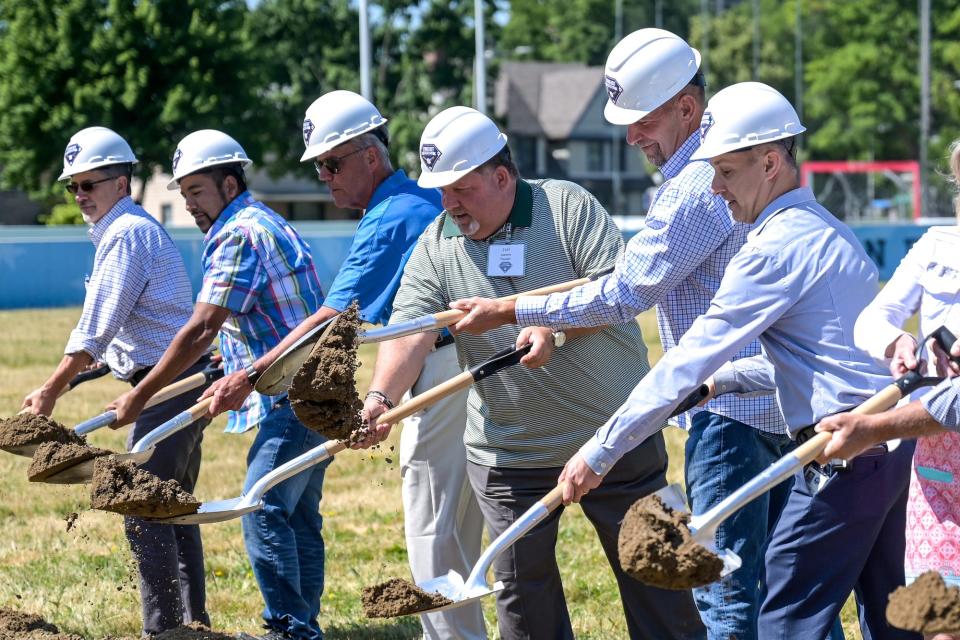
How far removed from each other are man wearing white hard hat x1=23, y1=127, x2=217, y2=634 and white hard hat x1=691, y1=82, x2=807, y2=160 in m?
2.64

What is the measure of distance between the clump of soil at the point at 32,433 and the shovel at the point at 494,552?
179cm

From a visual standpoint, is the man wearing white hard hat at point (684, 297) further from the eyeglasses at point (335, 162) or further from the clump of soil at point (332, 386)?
the eyeglasses at point (335, 162)

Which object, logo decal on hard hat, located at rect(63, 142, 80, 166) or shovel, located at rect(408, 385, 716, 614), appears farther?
logo decal on hard hat, located at rect(63, 142, 80, 166)

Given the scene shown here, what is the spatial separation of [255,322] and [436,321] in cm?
137

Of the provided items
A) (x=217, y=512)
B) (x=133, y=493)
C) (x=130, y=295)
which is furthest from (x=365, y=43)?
(x=133, y=493)

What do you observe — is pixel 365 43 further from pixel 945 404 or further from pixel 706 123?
pixel 945 404

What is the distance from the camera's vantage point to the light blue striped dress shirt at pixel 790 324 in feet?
12.2

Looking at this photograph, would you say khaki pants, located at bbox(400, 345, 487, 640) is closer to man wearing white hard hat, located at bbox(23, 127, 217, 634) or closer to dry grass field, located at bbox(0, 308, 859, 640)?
dry grass field, located at bbox(0, 308, 859, 640)

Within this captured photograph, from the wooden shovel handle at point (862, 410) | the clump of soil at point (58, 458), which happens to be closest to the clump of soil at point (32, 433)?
the clump of soil at point (58, 458)

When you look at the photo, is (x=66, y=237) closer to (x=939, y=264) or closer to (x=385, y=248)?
(x=385, y=248)

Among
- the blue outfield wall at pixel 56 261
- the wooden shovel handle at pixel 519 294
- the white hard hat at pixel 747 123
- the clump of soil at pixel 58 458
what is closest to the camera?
the white hard hat at pixel 747 123

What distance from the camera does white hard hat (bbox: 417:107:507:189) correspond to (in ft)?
15.3

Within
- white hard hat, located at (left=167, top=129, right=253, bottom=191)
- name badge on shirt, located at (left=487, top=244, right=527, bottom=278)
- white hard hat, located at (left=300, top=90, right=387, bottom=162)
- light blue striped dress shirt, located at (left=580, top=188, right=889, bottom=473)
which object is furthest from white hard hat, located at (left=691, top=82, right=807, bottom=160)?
white hard hat, located at (left=167, top=129, right=253, bottom=191)

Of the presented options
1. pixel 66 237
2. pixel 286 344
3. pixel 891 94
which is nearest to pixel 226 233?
pixel 286 344
